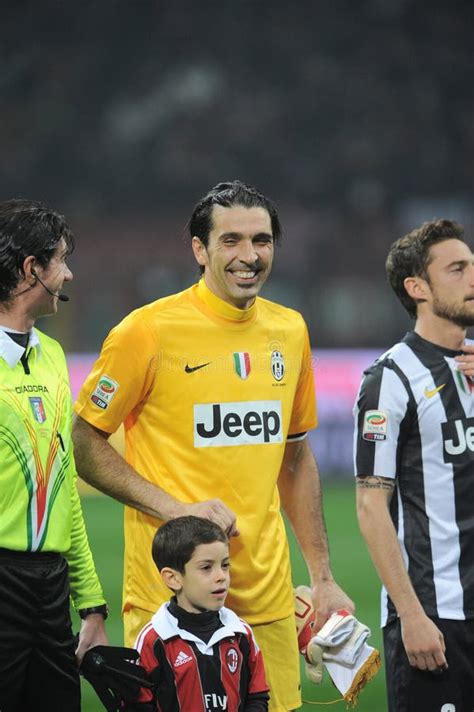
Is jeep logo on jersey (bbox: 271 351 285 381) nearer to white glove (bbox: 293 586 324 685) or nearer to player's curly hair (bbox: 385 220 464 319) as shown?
player's curly hair (bbox: 385 220 464 319)

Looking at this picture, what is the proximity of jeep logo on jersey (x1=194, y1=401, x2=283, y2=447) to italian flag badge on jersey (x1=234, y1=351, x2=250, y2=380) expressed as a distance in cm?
9

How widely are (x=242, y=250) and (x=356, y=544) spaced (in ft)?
26.4

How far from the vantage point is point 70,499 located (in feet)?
10.4

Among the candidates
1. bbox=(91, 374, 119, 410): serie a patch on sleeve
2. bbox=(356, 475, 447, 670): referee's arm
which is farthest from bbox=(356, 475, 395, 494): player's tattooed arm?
bbox=(91, 374, 119, 410): serie a patch on sleeve

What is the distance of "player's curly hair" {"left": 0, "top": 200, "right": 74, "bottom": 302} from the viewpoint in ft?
10.1

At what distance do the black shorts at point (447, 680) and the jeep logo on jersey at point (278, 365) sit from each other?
0.84 metres

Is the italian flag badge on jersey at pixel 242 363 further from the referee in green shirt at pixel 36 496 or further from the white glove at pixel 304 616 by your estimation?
the white glove at pixel 304 616

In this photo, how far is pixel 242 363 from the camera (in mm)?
3625

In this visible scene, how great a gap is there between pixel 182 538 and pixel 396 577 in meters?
0.61

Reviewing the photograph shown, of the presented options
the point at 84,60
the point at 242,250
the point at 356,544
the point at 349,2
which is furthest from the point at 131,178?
the point at 242,250

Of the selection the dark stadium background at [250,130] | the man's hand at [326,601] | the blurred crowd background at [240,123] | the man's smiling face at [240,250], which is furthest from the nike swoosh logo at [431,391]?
the blurred crowd background at [240,123]

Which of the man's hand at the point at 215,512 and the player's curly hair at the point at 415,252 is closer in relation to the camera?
the man's hand at the point at 215,512

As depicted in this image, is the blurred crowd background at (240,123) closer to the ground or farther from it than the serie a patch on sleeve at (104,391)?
farther from it

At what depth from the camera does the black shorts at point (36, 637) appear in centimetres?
294
